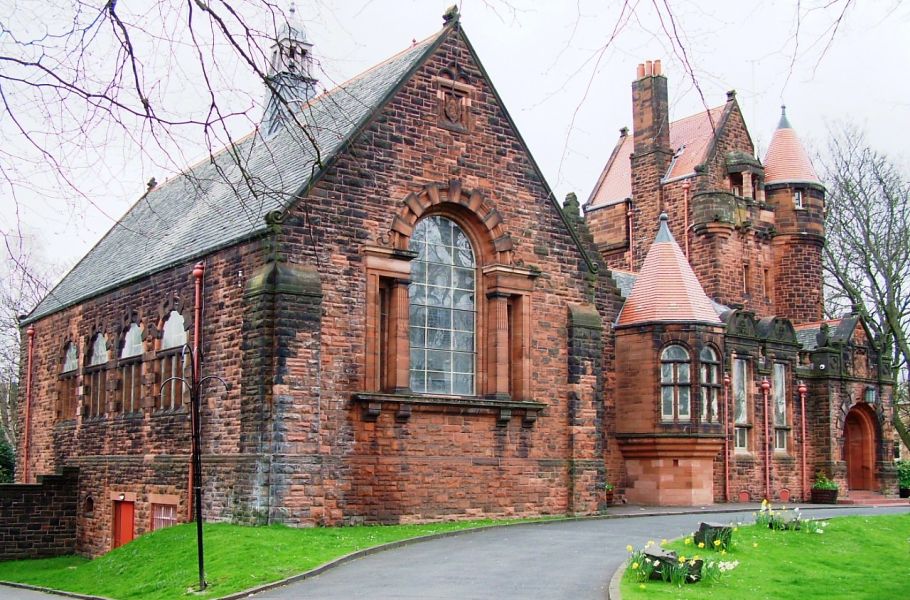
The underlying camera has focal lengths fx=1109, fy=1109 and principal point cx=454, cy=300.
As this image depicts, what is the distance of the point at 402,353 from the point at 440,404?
4.49 feet

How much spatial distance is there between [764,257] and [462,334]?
745 inches

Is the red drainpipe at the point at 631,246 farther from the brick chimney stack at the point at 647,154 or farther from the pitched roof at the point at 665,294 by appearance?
the pitched roof at the point at 665,294

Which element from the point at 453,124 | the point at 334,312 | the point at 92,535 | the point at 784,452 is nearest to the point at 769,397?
the point at 784,452

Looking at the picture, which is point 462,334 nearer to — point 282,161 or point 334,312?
point 334,312

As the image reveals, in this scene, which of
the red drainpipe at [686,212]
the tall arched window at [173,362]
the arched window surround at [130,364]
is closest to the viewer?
the tall arched window at [173,362]

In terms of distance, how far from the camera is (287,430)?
20.9 m

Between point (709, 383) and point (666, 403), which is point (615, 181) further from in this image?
point (666, 403)

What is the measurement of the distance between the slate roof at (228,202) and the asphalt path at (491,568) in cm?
585

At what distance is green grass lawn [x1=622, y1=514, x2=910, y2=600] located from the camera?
1399 cm

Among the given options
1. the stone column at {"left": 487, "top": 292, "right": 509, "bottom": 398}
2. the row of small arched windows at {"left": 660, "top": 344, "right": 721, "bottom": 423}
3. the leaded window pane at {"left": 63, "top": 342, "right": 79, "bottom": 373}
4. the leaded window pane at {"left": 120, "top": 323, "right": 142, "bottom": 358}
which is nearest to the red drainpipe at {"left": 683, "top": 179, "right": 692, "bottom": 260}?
the row of small arched windows at {"left": 660, "top": 344, "right": 721, "bottom": 423}

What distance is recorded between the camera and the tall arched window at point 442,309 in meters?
23.7

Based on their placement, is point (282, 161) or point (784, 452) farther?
point (784, 452)

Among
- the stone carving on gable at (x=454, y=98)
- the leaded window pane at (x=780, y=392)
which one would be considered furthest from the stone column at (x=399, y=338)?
the leaded window pane at (x=780, y=392)

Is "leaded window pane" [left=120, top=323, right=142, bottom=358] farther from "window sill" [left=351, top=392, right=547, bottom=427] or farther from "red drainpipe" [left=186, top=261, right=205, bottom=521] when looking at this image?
"window sill" [left=351, top=392, right=547, bottom=427]
